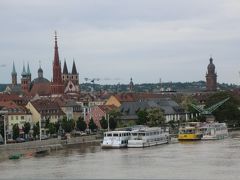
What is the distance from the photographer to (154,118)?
91375mm

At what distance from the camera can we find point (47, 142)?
6512 centimetres

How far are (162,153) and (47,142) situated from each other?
537 inches

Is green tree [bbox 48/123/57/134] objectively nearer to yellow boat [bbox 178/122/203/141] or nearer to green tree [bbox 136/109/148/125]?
yellow boat [bbox 178/122/203/141]

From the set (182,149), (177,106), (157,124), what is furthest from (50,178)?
(177,106)

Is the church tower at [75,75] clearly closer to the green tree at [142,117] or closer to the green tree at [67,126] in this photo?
the green tree at [142,117]

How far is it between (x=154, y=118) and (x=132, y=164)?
44.4 metres

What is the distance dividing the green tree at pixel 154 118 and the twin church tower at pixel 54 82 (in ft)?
139

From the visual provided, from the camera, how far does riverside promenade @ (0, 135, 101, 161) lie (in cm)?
5672

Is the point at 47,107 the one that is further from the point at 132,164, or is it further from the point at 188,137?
the point at 132,164

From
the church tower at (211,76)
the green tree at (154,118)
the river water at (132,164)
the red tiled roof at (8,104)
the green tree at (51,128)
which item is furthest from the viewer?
the church tower at (211,76)

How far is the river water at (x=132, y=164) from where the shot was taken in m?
40.7

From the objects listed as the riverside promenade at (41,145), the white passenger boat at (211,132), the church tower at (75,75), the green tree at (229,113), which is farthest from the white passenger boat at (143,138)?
the church tower at (75,75)

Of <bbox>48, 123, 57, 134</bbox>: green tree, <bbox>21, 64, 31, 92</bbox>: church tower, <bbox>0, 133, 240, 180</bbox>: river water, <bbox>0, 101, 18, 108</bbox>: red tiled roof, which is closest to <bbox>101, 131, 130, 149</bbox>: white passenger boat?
<bbox>0, 133, 240, 180</bbox>: river water

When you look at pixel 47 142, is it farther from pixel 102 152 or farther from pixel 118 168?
pixel 118 168
